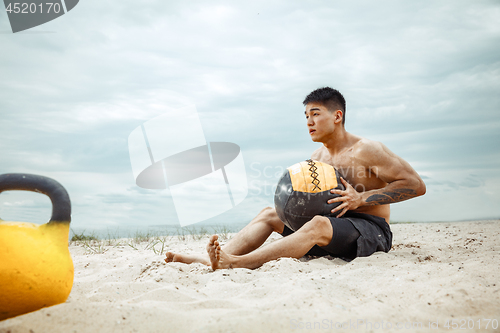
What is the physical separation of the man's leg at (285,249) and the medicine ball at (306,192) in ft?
0.49

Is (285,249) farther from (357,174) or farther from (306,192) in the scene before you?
(357,174)

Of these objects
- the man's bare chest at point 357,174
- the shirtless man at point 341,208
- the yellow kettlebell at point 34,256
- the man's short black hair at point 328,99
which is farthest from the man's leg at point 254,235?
the yellow kettlebell at point 34,256

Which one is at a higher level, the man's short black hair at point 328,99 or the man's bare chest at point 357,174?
the man's short black hair at point 328,99

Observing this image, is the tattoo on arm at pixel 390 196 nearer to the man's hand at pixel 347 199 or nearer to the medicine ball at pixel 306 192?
the man's hand at pixel 347 199

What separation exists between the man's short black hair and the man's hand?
1064 mm

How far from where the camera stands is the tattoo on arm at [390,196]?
3.72 metres

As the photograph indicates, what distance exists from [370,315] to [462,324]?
0.47 meters

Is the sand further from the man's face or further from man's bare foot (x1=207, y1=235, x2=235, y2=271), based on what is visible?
the man's face

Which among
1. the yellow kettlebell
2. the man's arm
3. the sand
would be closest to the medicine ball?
the man's arm

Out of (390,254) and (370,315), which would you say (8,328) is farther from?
(390,254)

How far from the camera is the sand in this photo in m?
1.74

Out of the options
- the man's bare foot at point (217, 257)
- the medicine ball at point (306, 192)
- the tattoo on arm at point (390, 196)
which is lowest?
the man's bare foot at point (217, 257)

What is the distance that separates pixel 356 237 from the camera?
3.60m

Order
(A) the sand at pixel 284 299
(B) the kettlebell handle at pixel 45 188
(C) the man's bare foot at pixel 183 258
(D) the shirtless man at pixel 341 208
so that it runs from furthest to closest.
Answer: (C) the man's bare foot at pixel 183 258
(D) the shirtless man at pixel 341 208
(B) the kettlebell handle at pixel 45 188
(A) the sand at pixel 284 299
